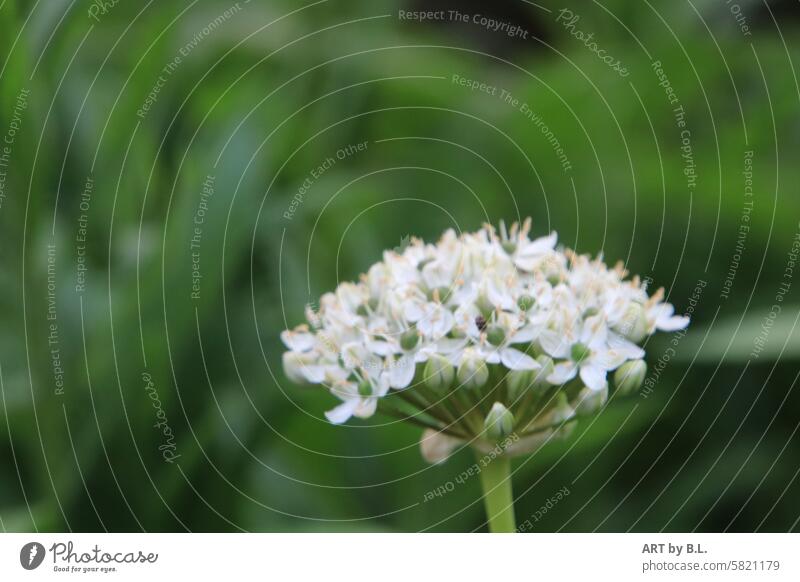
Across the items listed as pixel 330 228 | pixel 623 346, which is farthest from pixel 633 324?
pixel 330 228

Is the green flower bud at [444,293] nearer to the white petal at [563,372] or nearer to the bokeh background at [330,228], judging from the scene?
the white petal at [563,372]

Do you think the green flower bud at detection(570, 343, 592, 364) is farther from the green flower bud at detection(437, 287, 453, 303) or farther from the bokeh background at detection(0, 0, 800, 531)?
the bokeh background at detection(0, 0, 800, 531)

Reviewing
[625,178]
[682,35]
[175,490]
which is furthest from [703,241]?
[175,490]

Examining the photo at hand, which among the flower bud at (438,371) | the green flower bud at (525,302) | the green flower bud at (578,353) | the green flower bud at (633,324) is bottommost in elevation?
the flower bud at (438,371)
